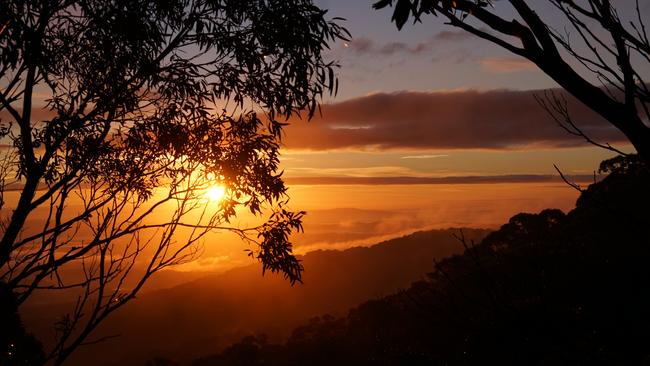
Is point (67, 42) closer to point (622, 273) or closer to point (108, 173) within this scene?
point (108, 173)

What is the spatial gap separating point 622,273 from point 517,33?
24966mm

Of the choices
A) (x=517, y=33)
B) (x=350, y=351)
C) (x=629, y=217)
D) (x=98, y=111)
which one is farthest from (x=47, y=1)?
(x=350, y=351)

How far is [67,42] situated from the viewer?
8367mm

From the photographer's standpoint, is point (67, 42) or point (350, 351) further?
point (350, 351)

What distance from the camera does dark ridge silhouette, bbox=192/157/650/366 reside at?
1280 cm

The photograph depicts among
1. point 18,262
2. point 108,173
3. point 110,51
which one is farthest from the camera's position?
point 108,173

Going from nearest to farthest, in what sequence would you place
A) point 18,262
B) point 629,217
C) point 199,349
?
1. point 629,217
2. point 18,262
3. point 199,349

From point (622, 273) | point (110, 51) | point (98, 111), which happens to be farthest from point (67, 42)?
point (622, 273)

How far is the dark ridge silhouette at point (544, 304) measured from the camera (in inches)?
504

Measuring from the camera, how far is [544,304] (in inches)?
104

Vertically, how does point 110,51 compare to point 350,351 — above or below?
above

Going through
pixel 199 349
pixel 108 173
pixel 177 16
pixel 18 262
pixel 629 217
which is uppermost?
pixel 177 16

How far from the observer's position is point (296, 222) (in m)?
9.20

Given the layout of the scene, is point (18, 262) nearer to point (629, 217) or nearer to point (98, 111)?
point (98, 111)
